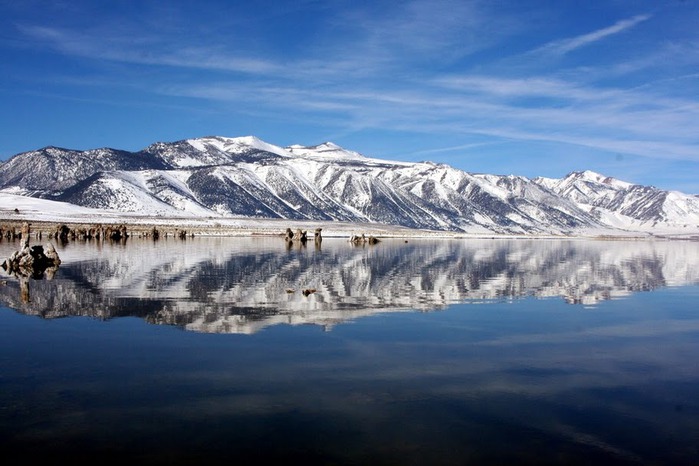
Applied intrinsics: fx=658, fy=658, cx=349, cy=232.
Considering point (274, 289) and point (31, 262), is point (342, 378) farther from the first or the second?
point (31, 262)

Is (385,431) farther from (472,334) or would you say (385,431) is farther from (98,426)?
(472,334)

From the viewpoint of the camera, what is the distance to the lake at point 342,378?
36.0 feet

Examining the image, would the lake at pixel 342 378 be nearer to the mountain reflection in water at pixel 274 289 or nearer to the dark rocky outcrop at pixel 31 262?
the mountain reflection in water at pixel 274 289

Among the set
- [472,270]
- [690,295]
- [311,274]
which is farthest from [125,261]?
[690,295]

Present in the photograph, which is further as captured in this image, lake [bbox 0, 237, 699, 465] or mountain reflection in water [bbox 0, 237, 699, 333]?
mountain reflection in water [bbox 0, 237, 699, 333]

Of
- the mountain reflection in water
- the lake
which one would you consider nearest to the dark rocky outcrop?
the mountain reflection in water

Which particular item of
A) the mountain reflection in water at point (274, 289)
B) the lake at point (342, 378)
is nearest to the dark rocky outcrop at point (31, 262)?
the mountain reflection in water at point (274, 289)

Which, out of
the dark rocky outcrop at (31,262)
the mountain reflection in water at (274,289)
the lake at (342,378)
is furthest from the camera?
the dark rocky outcrop at (31,262)

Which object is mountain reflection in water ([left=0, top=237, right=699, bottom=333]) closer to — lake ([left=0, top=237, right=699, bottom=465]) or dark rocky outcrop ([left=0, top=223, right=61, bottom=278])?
lake ([left=0, top=237, right=699, bottom=465])

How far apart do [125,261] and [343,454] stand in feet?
145

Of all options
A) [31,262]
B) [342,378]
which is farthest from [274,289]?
[31,262]

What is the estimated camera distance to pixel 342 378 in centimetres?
1529

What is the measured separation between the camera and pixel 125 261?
5128 cm

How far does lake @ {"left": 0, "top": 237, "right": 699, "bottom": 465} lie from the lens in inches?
432
